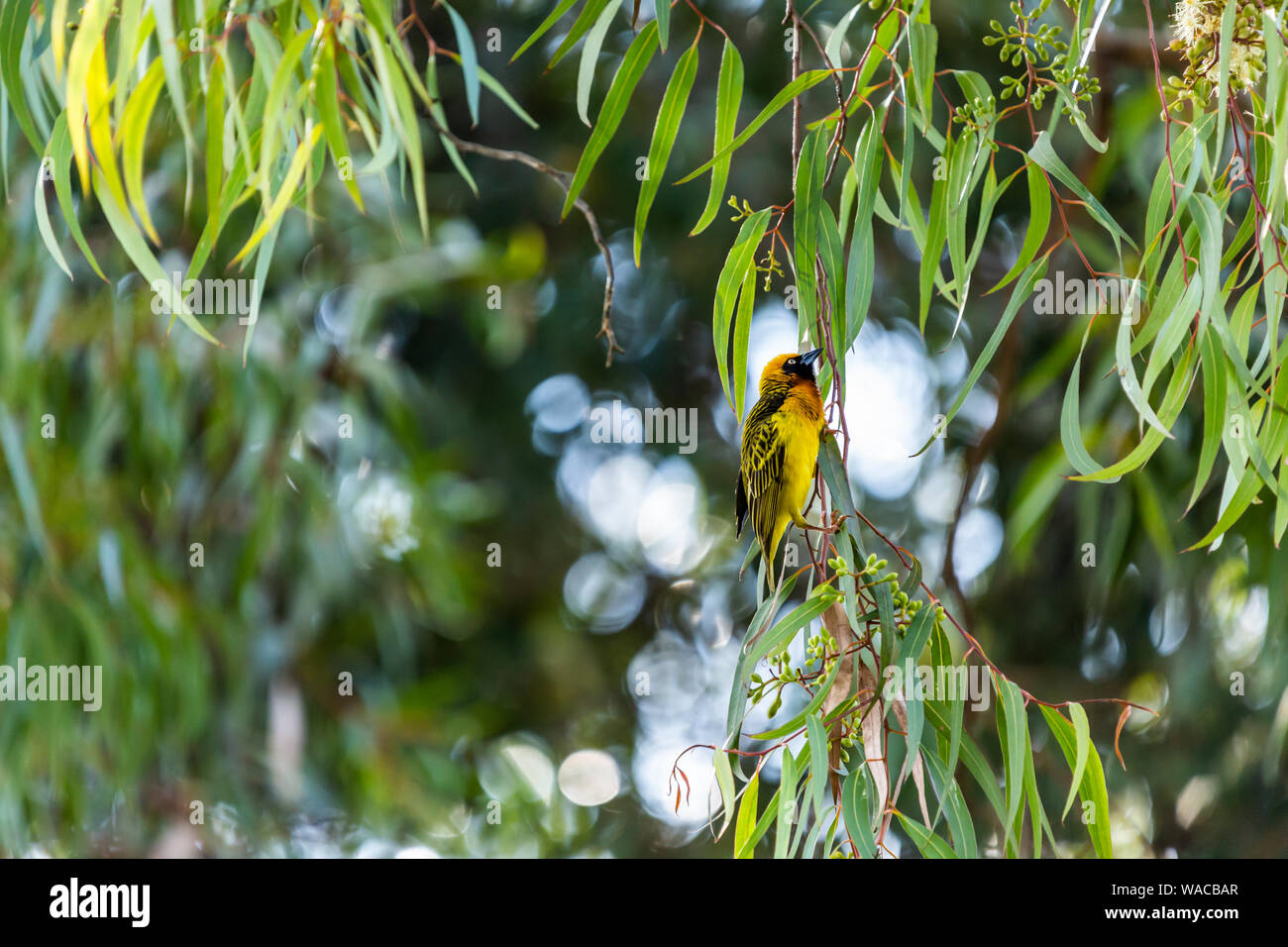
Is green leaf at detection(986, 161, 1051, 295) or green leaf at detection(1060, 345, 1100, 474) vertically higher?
green leaf at detection(986, 161, 1051, 295)

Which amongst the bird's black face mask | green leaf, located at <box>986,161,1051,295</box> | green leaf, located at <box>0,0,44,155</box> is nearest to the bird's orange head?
the bird's black face mask

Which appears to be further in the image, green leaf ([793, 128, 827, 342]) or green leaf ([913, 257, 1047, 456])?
green leaf ([793, 128, 827, 342])

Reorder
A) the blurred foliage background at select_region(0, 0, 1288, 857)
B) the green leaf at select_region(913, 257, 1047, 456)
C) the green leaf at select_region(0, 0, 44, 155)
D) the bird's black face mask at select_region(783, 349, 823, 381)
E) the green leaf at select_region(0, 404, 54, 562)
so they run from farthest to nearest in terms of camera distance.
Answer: the blurred foliage background at select_region(0, 0, 1288, 857), the green leaf at select_region(0, 404, 54, 562), the bird's black face mask at select_region(783, 349, 823, 381), the green leaf at select_region(0, 0, 44, 155), the green leaf at select_region(913, 257, 1047, 456)

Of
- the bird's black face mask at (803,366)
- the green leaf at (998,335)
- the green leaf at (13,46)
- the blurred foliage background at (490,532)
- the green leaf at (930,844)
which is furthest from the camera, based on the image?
the blurred foliage background at (490,532)

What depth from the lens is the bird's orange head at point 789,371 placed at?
45.3 inches

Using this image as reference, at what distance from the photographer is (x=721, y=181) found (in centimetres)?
93

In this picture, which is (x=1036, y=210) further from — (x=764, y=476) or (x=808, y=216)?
(x=764, y=476)

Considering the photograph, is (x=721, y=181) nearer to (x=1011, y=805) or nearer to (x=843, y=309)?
(x=843, y=309)

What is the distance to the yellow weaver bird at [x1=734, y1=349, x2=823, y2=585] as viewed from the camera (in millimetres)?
1068

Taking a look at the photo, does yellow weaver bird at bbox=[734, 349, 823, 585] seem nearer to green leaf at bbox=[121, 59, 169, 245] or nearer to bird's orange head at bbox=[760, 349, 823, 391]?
bird's orange head at bbox=[760, 349, 823, 391]

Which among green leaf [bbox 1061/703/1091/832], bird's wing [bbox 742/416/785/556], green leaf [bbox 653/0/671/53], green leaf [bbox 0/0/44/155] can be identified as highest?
green leaf [bbox 0/0/44/155]

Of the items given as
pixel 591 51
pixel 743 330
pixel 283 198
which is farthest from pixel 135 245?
pixel 743 330

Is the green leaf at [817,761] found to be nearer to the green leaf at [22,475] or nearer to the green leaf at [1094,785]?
the green leaf at [1094,785]

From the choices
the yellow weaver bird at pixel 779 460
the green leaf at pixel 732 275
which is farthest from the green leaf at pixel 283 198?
the yellow weaver bird at pixel 779 460
